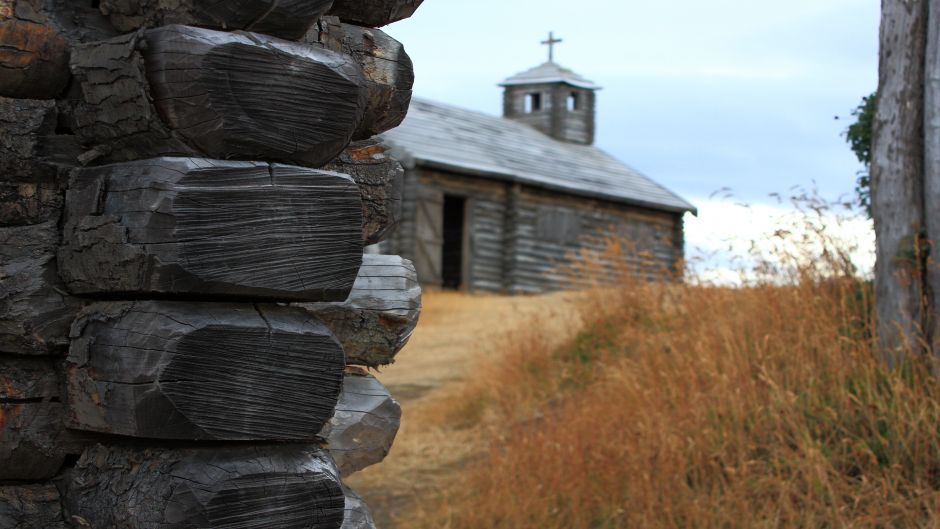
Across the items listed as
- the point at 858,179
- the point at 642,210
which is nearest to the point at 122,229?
the point at 858,179

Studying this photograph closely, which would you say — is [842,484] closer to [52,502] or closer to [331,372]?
[331,372]

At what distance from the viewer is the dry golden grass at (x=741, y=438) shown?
4715mm

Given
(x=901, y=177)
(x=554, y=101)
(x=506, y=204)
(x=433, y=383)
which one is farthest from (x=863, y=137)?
(x=554, y=101)

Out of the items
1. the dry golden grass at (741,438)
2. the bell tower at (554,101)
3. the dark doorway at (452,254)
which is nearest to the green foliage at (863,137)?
the dry golden grass at (741,438)

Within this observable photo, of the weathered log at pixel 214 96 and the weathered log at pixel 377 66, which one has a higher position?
the weathered log at pixel 377 66

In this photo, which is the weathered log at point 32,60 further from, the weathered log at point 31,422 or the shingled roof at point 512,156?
the shingled roof at point 512,156

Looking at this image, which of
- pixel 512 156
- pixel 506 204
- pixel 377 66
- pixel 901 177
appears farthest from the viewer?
pixel 512 156

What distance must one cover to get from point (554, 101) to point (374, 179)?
19347mm

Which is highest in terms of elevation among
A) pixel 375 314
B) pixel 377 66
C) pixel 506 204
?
pixel 506 204

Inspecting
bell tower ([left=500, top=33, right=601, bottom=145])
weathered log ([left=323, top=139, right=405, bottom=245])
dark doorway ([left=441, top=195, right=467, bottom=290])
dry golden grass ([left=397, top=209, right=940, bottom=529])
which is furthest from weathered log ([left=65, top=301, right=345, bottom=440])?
bell tower ([left=500, top=33, right=601, bottom=145])

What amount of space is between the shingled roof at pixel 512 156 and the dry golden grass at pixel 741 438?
378 inches

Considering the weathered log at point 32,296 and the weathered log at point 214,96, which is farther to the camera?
the weathered log at point 32,296

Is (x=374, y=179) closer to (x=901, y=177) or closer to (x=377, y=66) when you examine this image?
(x=377, y=66)

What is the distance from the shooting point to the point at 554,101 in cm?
2202
